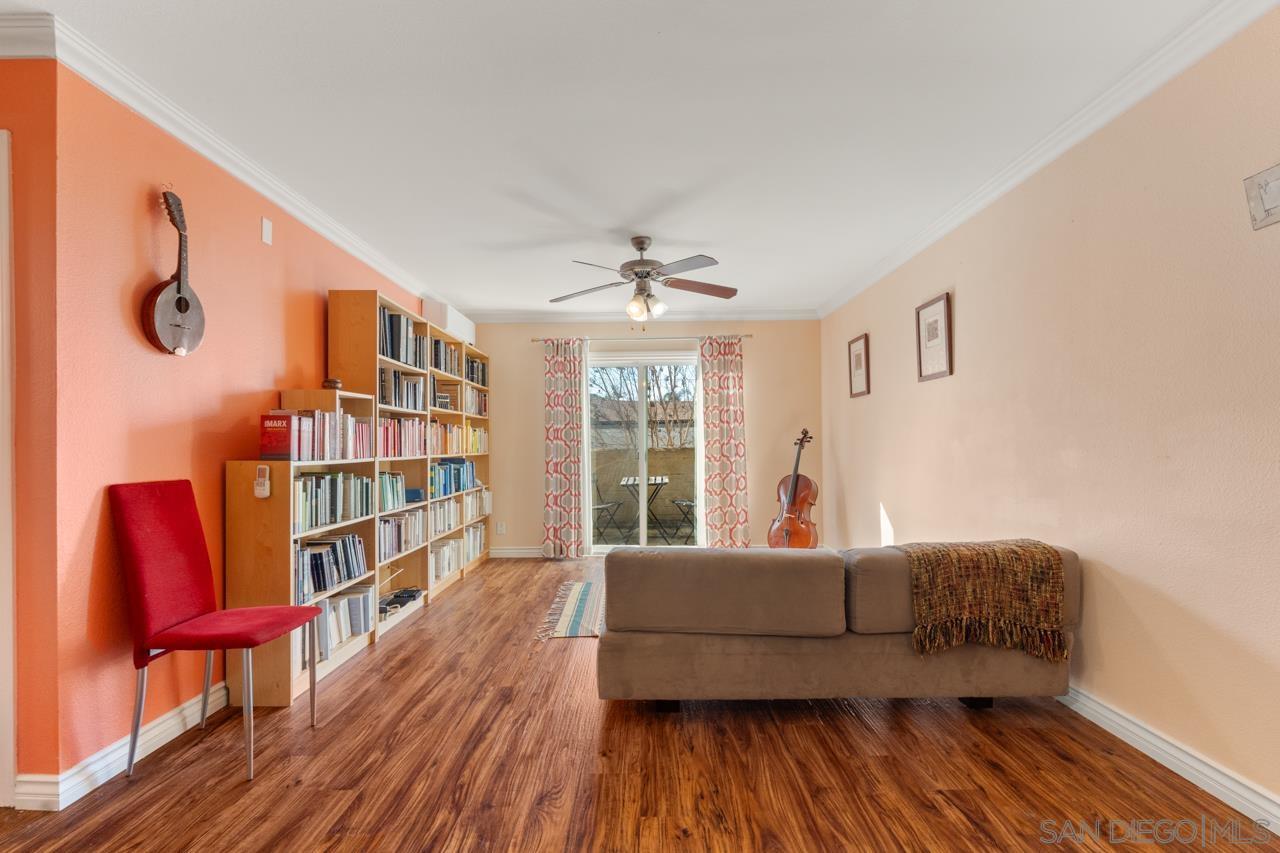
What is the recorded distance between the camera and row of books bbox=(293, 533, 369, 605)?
283 centimetres

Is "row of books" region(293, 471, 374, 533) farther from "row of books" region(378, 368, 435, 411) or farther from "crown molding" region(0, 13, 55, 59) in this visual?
"crown molding" region(0, 13, 55, 59)

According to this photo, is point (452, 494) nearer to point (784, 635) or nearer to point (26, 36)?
point (784, 635)

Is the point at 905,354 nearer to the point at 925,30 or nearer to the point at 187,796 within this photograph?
the point at 925,30

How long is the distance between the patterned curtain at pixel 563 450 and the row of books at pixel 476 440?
25.3 inches

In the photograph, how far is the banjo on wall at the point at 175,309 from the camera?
7.54ft

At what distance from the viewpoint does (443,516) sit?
15.9 feet

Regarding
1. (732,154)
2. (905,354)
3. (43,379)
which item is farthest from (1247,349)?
(43,379)

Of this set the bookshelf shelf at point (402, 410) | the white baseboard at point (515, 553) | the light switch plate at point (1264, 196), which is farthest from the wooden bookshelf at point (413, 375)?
the light switch plate at point (1264, 196)

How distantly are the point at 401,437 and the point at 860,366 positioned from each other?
3678 millimetres

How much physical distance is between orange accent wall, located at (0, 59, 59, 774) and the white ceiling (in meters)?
0.29

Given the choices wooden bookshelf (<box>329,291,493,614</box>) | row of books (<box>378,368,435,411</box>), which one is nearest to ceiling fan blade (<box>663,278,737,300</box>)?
wooden bookshelf (<box>329,291,493,614</box>)

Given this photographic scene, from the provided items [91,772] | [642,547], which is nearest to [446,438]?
[642,547]

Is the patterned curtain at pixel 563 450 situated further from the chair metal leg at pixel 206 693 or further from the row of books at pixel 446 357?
the chair metal leg at pixel 206 693

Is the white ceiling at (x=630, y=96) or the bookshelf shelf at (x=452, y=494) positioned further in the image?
the bookshelf shelf at (x=452, y=494)
